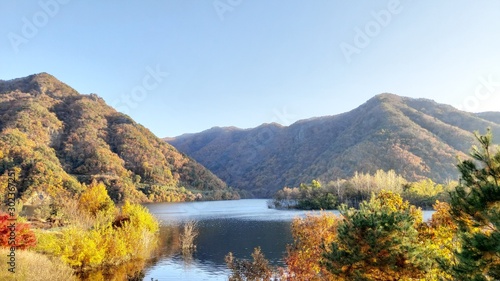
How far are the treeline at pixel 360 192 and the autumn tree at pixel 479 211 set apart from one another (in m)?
83.8

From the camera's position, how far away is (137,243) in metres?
38.9

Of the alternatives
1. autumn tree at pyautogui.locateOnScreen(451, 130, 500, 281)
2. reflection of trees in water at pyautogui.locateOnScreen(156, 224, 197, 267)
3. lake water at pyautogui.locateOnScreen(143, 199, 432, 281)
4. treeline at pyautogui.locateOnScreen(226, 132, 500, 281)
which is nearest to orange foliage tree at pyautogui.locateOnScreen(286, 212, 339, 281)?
treeline at pyautogui.locateOnScreen(226, 132, 500, 281)

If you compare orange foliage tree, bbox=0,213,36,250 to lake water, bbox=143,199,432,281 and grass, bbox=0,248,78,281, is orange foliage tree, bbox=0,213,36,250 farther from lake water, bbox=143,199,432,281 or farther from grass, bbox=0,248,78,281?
lake water, bbox=143,199,432,281

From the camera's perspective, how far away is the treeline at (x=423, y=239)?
902cm

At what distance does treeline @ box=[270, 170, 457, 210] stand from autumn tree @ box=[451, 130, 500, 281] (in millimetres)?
83846

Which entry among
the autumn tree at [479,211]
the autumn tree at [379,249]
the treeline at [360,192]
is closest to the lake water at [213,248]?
the autumn tree at [379,249]

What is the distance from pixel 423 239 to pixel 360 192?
9505 cm

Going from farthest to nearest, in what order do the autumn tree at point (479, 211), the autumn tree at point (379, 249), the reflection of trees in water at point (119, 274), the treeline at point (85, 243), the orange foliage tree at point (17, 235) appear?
the reflection of trees in water at point (119, 274)
the treeline at point (85, 243)
the orange foliage tree at point (17, 235)
the autumn tree at point (379, 249)
the autumn tree at point (479, 211)

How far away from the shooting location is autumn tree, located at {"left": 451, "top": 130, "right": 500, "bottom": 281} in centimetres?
863

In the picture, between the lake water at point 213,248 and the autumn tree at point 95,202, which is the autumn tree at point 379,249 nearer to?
the lake water at point 213,248

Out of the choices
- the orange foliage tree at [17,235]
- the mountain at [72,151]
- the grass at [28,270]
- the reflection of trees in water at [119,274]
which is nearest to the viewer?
the grass at [28,270]

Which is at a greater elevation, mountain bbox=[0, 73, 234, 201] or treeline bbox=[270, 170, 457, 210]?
mountain bbox=[0, 73, 234, 201]

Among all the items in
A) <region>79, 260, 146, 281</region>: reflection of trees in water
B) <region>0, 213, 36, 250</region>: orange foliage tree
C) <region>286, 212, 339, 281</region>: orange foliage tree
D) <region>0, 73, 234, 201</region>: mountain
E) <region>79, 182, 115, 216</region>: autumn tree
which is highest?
<region>0, 73, 234, 201</region>: mountain

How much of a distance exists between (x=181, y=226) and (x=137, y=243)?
3065 cm
